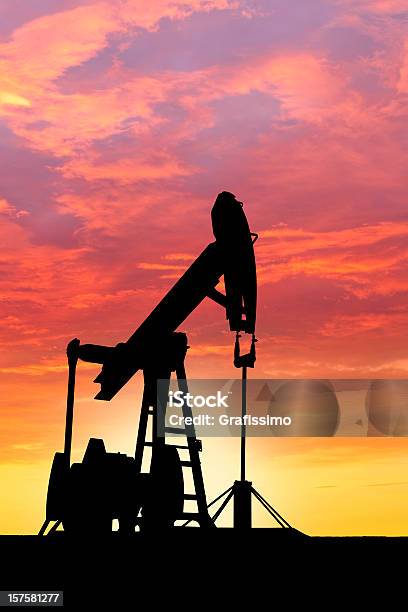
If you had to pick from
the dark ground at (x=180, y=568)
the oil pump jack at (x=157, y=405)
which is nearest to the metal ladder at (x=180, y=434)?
the oil pump jack at (x=157, y=405)

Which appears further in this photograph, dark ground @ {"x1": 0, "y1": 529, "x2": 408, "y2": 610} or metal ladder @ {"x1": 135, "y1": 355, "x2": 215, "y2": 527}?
metal ladder @ {"x1": 135, "y1": 355, "x2": 215, "y2": 527}

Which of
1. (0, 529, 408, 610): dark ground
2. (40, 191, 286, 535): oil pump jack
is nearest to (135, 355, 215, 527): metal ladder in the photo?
(40, 191, 286, 535): oil pump jack

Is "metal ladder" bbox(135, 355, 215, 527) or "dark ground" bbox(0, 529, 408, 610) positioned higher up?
"metal ladder" bbox(135, 355, 215, 527)

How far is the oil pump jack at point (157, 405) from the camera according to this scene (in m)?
14.7

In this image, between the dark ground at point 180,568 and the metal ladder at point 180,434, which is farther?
the metal ladder at point 180,434

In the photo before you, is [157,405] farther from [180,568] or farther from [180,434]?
[180,568]

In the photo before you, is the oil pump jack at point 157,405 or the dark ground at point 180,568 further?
the oil pump jack at point 157,405

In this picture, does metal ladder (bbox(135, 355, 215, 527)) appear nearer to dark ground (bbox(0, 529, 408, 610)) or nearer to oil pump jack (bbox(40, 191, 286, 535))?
oil pump jack (bbox(40, 191, 286, 535))

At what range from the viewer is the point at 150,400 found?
54.2 feet

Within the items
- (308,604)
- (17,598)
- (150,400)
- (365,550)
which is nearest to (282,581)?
(308,604)

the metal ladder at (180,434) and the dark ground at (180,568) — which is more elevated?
the metal ladder at (180,434)

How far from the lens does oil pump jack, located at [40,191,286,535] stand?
1466cm

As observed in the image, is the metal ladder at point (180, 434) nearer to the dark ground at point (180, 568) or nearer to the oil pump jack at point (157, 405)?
the oil pump jack at point (157, 405)

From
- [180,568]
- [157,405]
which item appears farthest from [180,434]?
[180,568]
